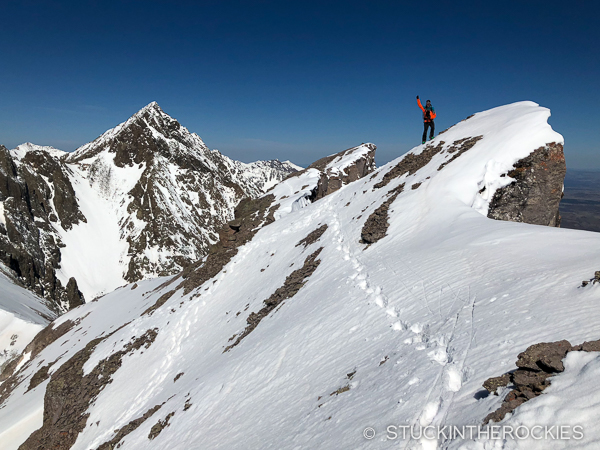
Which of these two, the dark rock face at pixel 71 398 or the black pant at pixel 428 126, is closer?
the dark rock face at pixel 71 398

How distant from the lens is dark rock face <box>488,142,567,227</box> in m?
16.7

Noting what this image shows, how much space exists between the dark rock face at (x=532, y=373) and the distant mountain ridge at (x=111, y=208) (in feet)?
414

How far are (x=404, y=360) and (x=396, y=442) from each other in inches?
86.5

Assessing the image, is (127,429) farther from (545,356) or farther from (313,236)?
(545,356)

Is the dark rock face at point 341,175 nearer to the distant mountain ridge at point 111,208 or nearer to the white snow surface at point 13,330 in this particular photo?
the white snow surface at point 13,330

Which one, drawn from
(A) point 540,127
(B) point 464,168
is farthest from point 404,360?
(A) point 540,127

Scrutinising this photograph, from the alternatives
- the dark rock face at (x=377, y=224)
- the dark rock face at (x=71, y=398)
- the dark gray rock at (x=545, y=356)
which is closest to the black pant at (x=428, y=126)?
the dark rock face at (x=377, y=224)

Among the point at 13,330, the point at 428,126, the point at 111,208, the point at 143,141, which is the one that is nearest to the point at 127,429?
the point at 428,126

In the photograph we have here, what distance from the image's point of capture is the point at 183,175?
172 metres

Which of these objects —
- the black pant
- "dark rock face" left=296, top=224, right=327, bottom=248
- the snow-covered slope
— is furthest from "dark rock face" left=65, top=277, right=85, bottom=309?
the black pant

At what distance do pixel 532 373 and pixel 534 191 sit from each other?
1582 centimetres

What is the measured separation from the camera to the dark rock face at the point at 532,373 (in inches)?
Answer: 177

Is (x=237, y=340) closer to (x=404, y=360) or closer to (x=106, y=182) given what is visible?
(x=404, y=360)

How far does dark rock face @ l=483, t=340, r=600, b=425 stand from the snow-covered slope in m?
0.19
